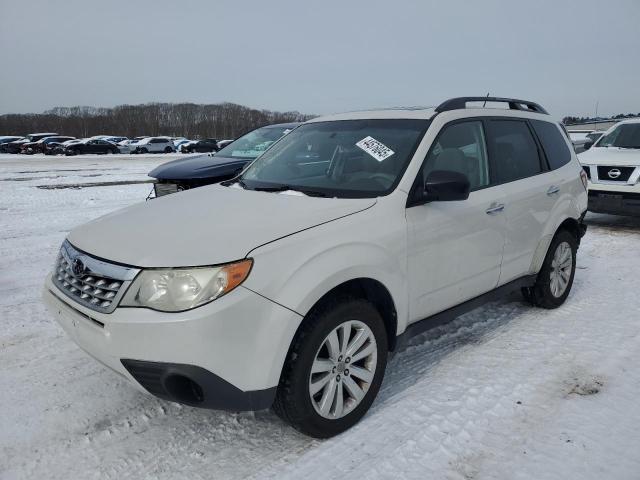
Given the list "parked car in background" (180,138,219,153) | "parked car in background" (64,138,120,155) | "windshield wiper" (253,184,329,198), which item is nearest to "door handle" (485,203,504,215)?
"windshield wiper" (253,184,329,198)

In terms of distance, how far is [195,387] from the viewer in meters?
2.38

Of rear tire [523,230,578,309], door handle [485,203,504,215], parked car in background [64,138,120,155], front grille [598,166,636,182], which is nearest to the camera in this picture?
door handle [485,203,504,215]

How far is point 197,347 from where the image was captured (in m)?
2.25

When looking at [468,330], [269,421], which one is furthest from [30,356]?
[468,330]

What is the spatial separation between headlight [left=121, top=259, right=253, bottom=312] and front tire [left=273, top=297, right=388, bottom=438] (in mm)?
457

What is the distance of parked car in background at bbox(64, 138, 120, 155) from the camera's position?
38.3 meters

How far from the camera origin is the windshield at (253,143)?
26.5 feet

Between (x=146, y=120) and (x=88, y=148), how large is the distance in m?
65.4

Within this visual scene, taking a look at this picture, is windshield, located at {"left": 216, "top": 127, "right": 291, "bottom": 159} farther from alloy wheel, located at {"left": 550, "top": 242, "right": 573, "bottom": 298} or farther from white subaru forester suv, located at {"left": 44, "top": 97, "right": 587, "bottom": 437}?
alloy wheel, located at {"left": 550, "top": 242, "right": 573, "bottom": 298}

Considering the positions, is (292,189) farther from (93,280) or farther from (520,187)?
(520,187)

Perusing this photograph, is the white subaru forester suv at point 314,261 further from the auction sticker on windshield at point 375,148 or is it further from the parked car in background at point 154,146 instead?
the parked car in background at point 154,146

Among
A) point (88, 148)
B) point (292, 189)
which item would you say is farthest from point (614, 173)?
point (88, 148)

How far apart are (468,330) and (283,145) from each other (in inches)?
84.5

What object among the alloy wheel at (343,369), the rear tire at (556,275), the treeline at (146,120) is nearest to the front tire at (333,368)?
the alloy wheel at (343,369)
